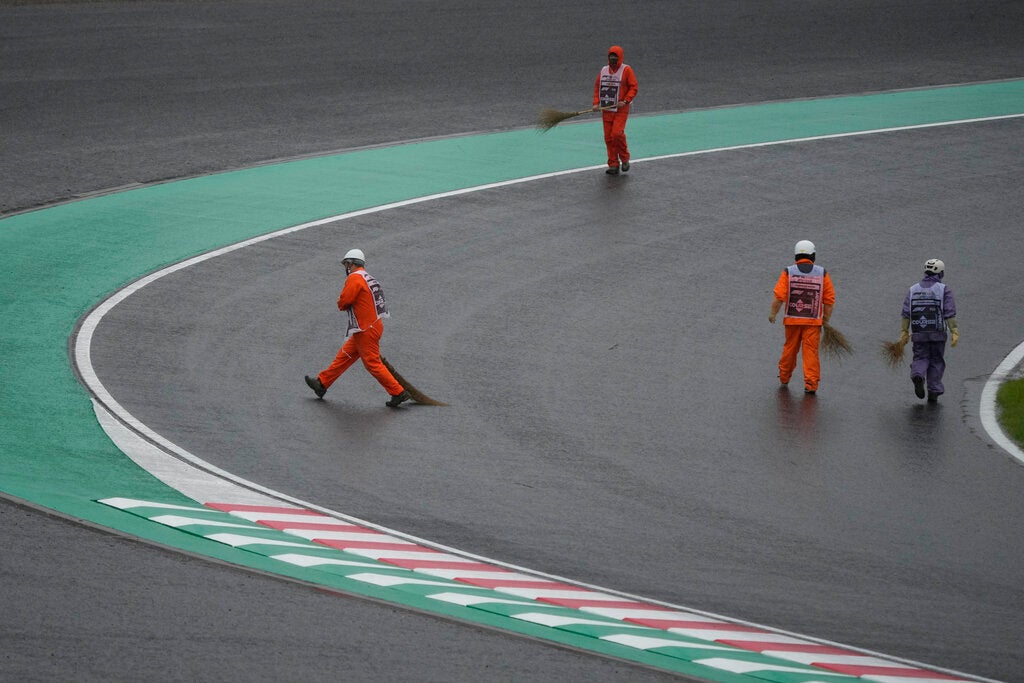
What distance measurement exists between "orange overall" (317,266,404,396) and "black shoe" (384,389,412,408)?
0.11 ft

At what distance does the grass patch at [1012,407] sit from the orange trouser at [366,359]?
641cm

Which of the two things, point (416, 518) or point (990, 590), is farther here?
point (416, 518)

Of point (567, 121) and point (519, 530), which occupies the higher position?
point (567, 121)

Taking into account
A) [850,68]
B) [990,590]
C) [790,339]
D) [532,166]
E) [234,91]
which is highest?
[850,68]

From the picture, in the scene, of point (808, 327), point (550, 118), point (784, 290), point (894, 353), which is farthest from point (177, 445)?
point (550, 118)

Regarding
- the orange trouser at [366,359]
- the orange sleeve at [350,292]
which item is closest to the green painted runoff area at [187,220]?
the orange trouser at [366,359]

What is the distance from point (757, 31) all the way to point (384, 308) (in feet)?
74.2

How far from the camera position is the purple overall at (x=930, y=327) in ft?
49.5

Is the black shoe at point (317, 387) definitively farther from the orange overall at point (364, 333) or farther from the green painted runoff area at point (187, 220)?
the green painted runoff area at point (187, 220)

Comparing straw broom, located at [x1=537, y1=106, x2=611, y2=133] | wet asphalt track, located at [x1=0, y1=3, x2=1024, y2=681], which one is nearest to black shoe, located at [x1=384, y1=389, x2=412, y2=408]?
wet asphalt track, located at [x1=0, y1=3, x2=1024, y2=681]

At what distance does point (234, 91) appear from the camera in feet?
92.7

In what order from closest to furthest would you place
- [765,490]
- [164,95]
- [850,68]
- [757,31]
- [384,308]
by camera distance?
[765,490], [384,308], [164,95], [850,68], [757,31]

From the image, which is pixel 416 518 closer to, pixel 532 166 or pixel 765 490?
pixel 765 490

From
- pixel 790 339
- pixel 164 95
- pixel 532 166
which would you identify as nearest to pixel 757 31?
pixel 532 166
